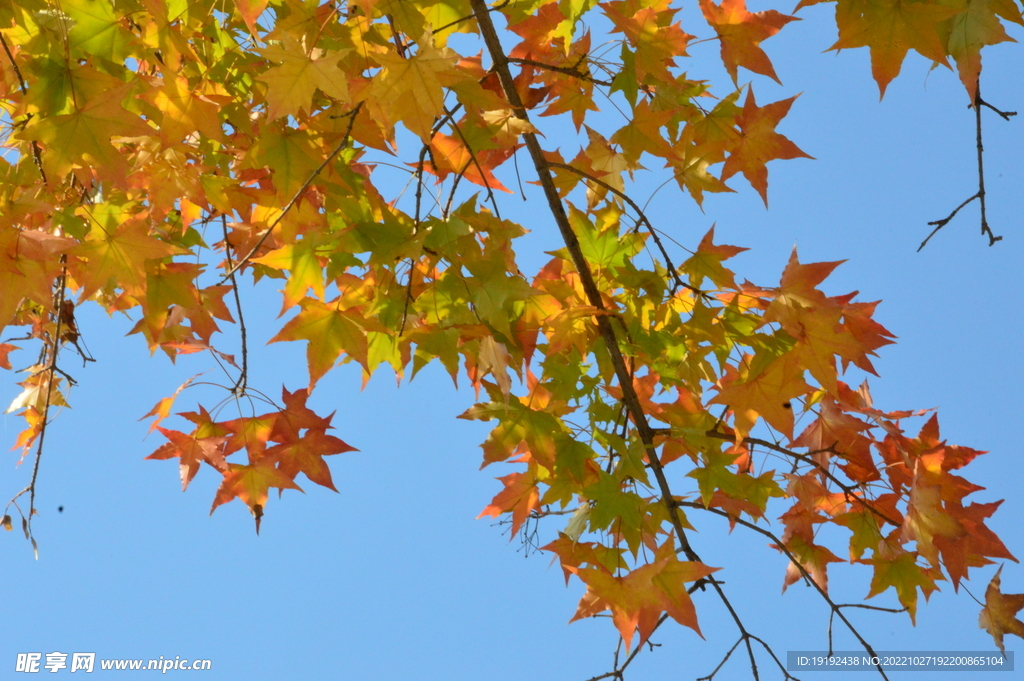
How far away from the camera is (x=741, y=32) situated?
3.87ft

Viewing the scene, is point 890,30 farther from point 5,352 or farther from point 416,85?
point 5,352

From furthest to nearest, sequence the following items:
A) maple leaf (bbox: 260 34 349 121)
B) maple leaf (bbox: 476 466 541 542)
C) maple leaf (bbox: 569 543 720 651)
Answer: maple leaf (bbox: 476 466 541 542) → maple leaf (bbox: 569 543 720 651) → maple leaf (bbox: 260 34 349 121)

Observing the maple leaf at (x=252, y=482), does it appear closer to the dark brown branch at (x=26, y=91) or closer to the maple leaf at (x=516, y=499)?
the maple leaf at (x=516, y=499)

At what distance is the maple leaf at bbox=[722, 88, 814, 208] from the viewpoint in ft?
3.95

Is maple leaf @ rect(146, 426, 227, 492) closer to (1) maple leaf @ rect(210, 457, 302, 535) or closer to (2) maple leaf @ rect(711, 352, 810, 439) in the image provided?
(1) maple leaf @ rect(210, 457, 302, 535)

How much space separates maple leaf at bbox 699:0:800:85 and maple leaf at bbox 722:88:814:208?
0.17 ft

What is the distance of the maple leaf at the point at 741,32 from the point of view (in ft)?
3.84

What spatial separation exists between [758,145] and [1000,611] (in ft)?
3.17

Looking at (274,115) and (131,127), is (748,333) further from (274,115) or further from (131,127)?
(131,127)

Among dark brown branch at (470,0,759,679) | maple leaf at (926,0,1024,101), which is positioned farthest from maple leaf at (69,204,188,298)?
maple leaf at (926,0,1024,101)

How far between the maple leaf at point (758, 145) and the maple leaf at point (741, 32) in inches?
2.1

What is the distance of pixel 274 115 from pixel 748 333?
760 millimetres

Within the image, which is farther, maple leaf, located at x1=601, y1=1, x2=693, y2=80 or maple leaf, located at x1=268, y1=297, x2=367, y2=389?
maple leaf, located at x1=601, y1=1, x2=693, y2=80

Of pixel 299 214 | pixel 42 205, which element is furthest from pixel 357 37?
pixel 42 205
